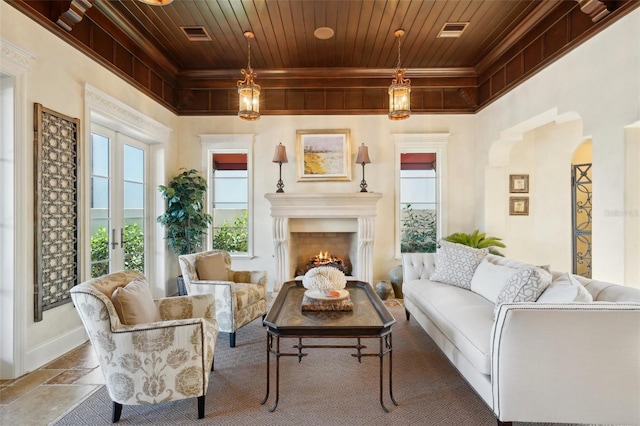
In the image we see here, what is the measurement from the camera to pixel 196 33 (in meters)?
3.96

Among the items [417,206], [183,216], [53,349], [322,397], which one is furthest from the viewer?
[417,206]

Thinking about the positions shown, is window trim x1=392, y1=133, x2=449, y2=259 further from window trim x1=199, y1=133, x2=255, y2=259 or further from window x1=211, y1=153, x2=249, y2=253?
window x1=211, y1=153, x2=249, y2=253

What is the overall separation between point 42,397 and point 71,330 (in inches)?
35.0

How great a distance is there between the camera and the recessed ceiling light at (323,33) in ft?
12.6

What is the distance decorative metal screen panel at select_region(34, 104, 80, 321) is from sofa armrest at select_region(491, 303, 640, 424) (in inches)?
130

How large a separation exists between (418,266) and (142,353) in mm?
2896

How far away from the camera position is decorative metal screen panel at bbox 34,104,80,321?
8.66 feet

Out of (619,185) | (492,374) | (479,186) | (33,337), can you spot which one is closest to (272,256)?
(33,337)

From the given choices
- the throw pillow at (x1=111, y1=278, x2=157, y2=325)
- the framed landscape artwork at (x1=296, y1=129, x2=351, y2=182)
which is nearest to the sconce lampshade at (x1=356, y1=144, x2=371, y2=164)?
the framed landscape artwork at (x1=296, y1=129, x2=351, y2=182)

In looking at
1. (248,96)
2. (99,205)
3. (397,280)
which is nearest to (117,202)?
(99,205)

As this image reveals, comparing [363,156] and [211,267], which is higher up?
[363,156]

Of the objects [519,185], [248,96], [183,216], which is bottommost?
[183,216]

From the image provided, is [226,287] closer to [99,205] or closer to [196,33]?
[99,205]

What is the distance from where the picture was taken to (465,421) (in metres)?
2.03
